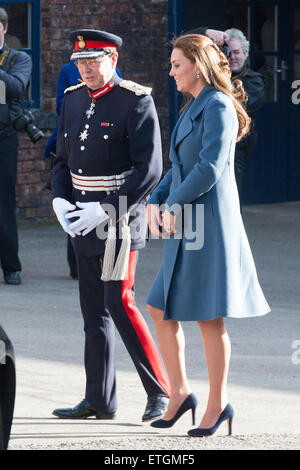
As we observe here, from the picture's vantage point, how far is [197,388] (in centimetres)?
620

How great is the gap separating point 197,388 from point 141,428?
2.56 ft

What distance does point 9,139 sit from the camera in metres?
8.94

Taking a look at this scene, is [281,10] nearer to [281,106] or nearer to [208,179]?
[281,106]

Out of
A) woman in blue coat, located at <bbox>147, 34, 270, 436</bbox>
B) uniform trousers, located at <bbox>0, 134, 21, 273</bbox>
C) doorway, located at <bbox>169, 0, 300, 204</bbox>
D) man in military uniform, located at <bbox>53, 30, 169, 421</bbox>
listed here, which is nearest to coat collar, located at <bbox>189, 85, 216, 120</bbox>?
woman in blue coat, located at <bbox>147, 34, 270, 436</bbox>

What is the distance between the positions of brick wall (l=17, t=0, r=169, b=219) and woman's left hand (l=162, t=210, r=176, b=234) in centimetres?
699

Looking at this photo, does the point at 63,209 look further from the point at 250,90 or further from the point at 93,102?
the point at 250,90

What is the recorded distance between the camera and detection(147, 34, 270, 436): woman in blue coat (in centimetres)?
520

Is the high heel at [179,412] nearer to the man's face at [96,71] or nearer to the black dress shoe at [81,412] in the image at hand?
the black dress shoe at [81,412]

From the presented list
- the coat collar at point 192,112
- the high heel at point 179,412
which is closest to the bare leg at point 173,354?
the high heel at point 179,412

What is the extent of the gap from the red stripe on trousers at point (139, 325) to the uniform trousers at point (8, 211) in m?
3.44

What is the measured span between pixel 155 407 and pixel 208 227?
941mm

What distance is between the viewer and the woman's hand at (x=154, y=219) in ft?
17.7

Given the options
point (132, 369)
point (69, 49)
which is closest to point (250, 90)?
point (132, 369)

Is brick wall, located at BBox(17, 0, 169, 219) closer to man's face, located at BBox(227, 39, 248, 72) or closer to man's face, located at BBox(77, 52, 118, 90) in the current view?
man's face, located at BBox(227, 39, 248, 72)
